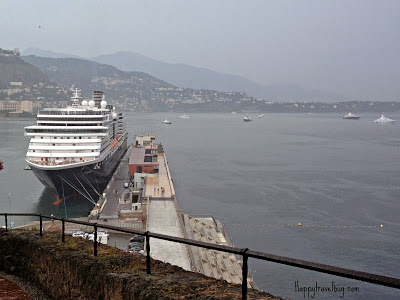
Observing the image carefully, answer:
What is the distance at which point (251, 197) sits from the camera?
3672 centimetres

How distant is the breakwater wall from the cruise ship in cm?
2826

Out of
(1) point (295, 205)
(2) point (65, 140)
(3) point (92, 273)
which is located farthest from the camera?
(2) point (65, 140)

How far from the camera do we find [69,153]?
113 feet

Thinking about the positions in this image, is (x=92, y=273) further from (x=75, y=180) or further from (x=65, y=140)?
(x=65, y=140)

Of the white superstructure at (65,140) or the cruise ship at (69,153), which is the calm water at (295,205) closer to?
the cruise ship at (69,153)

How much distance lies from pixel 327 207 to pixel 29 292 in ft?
102

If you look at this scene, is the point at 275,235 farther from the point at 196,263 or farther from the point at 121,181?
the point at 121,181

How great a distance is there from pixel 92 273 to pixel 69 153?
105ft

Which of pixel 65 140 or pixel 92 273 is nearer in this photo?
pixel 92 273

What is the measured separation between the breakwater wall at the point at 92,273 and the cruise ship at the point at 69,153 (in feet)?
92.7

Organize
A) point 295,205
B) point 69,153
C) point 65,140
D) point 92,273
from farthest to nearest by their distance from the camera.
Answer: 1. point 65,140
2. point 69,153
3. point 295,205
4. point 92,273

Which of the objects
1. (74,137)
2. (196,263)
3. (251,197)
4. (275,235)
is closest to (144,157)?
(74,137)

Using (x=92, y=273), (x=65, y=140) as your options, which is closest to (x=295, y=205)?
(x=65, y=140)

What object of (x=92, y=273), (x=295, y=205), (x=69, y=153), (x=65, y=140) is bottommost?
(x=295, y=205)
